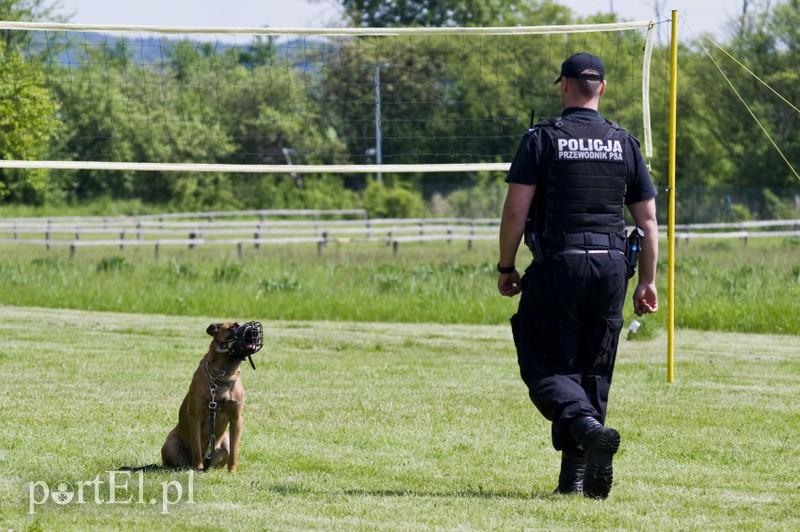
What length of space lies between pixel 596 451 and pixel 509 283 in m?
0.97

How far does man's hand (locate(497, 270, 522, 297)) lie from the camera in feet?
20.3

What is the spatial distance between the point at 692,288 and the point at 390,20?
41764 mm

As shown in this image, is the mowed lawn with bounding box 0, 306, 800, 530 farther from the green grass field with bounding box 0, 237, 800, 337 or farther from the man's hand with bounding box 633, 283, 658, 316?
the green grass field with bounding box 0, 237, 800, 337

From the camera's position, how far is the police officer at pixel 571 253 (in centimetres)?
601

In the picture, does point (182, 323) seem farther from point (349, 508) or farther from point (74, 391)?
point (349, 508)

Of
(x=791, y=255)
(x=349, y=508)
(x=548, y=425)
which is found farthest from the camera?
(x=791, y=255)

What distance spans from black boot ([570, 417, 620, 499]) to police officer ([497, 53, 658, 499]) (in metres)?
0.03

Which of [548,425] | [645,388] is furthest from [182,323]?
[548,425]

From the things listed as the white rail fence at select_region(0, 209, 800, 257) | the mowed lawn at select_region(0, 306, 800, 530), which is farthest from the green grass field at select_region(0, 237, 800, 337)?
the white rail fence at select_region(0, 209, 800, 257)

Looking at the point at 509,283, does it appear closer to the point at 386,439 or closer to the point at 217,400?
the point at 217,400

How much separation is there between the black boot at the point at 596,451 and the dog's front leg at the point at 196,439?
1.91m

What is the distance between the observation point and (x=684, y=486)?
21.1 ft

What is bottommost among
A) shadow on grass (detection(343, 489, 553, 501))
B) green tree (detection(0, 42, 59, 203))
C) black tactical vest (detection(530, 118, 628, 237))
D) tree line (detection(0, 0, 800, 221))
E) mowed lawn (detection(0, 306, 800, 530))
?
shadow on grass (detection(343, 489, 553, 501))

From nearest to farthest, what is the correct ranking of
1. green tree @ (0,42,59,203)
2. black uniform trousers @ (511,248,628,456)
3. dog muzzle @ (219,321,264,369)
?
1. black uniform trousers @ (511,248,628,456)
2. dog muzzle @ (219,321,264,369)
3. green tree @ (0,42,59,203)
